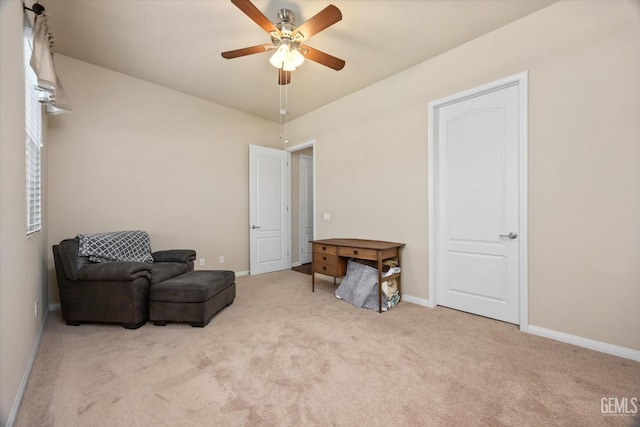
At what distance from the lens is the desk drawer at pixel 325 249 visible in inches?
136

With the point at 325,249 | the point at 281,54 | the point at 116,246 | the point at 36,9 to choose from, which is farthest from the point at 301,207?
the point at 36,9

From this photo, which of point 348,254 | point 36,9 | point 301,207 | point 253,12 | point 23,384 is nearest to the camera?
point 23,384

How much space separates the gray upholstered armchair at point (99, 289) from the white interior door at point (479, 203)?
10.3ft

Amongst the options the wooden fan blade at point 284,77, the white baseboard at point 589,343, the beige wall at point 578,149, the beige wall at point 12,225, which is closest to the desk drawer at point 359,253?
the beige wall at point 578,149

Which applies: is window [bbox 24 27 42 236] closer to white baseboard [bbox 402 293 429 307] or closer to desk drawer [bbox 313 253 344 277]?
desk drawer [bbox 313 253 344 277]

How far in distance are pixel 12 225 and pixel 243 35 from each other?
238 cm

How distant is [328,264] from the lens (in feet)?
11.6

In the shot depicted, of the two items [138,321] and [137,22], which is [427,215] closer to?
[138,321]

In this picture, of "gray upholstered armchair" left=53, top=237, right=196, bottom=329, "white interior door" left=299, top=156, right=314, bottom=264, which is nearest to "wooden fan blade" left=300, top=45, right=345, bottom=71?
"gray upholstered armchair" left=53, top=237, right=196, bottom=329

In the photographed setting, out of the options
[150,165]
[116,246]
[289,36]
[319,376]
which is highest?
[289,36]

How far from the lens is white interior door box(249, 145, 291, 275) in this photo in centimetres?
470

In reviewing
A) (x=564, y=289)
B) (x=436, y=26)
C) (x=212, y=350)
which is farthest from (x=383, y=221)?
(x=212, y=350)

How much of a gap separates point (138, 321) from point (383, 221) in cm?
292

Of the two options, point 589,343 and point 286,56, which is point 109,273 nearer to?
point 286,56
